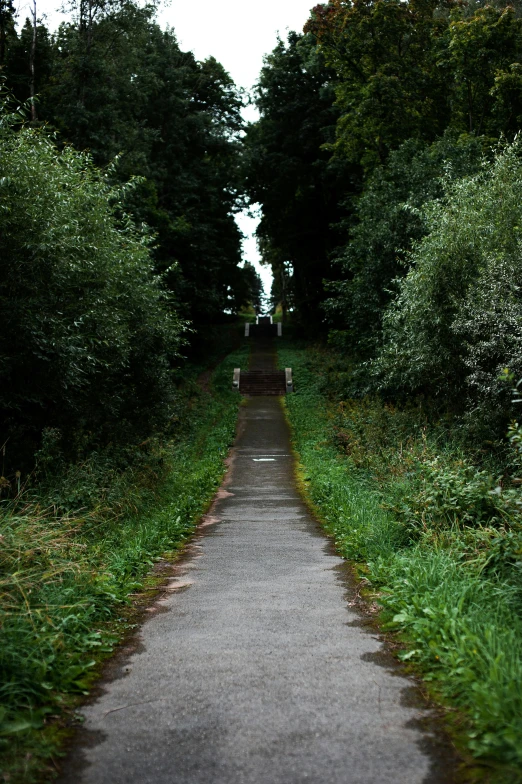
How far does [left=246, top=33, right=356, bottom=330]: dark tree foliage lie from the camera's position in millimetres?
38656

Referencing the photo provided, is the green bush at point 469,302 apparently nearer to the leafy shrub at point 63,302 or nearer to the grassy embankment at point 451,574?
the grassy embankment at point 451,574

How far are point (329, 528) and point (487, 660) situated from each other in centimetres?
671

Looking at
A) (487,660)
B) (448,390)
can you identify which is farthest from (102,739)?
(448,390)

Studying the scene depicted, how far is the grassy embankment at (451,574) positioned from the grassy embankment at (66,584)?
2.12m

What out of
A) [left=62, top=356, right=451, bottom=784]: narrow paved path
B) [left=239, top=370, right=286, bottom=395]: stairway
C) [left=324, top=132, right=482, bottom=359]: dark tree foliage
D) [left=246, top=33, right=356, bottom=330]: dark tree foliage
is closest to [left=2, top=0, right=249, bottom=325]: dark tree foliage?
[left=246, top=33, right=356, bottom=330]: dark tree foliage

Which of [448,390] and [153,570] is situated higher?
[448,390]

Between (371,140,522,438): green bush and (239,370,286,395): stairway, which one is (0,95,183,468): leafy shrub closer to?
(371,140,522,438): green bush

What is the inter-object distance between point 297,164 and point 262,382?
42.9ft

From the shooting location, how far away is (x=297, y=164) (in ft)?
131

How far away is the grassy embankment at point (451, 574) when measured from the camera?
3.53m

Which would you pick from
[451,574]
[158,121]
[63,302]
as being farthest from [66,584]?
[158,121]

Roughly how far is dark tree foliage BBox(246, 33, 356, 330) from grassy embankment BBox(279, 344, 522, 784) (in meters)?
27.0

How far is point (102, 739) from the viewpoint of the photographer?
3.60 meters

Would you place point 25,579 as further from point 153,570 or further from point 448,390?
point 448,390
